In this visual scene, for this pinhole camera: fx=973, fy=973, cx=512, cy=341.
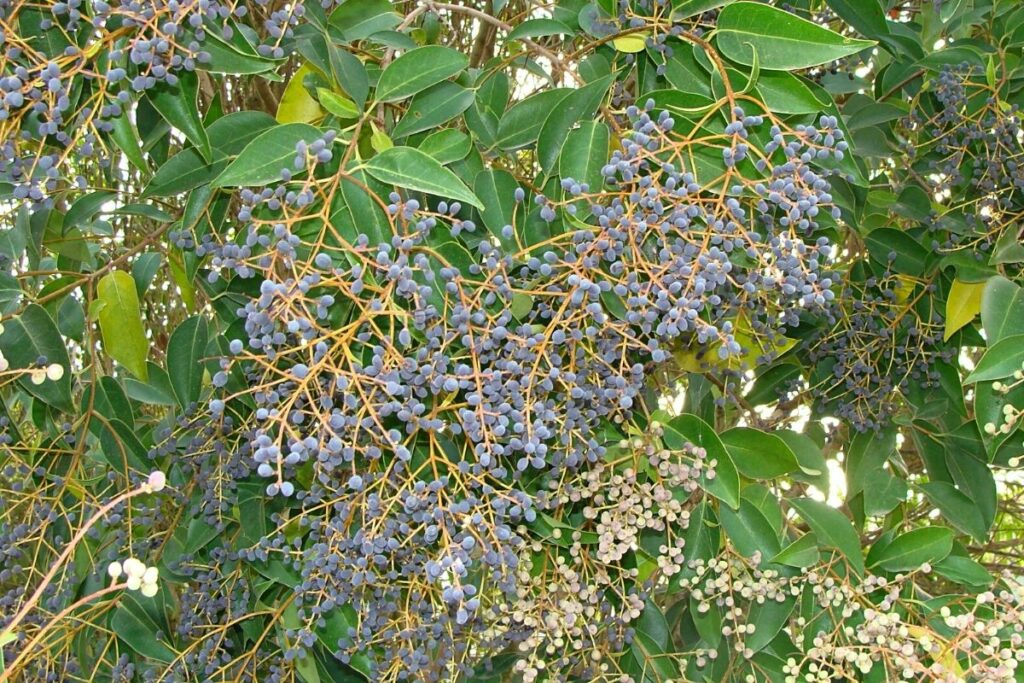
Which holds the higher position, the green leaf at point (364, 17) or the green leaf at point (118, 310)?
the green leaf at point (364, 17)

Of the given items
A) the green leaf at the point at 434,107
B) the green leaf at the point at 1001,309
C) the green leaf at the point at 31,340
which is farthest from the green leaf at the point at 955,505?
the green leaf at the point at 31,340

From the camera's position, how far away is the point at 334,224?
3.12ft

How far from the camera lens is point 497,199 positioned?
1.07m

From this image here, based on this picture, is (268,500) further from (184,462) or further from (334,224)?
(334,224)

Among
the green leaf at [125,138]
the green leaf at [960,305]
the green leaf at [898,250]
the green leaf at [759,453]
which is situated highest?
the green leaf at [125,138]

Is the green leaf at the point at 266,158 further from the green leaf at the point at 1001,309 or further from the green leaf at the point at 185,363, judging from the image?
the green leaf at the point at 1001,309

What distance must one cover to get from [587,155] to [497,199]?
115 mm

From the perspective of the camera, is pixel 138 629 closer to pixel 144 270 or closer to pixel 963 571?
pixel 144 270

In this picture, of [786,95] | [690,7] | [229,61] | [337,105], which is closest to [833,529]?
[786,95]

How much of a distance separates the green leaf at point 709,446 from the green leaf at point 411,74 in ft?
1.59

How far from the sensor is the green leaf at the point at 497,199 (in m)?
1.06

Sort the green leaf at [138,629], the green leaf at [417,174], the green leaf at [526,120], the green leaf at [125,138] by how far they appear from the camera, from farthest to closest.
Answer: the green leaf at [138,629], the green leaf at [526,120], the green leaf at [125,138], the green leaf at [417,174]

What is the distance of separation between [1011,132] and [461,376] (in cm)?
87

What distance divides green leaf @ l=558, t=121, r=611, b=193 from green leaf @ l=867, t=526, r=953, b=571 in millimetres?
634
